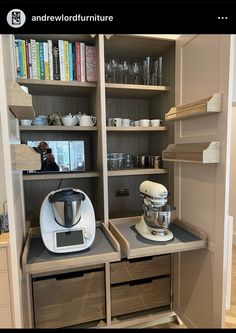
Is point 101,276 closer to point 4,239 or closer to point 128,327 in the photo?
point 128,327

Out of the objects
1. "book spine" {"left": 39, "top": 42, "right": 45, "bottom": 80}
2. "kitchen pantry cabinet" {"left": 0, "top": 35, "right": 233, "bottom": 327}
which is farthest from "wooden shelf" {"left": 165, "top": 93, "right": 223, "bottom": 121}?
"book spine" {"left": 39, "top": 42, "right": 45, "bottom": 80}

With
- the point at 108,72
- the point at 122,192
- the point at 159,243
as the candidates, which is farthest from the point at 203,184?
the point at 108,72

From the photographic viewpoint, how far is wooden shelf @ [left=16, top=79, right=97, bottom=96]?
145 centimetres

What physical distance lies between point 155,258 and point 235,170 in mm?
1920

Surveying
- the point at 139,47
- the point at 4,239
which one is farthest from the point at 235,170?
the point at 4,239

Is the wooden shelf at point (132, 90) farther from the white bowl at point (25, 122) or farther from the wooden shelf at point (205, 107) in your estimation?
A: the white bowl at point (25, 122)

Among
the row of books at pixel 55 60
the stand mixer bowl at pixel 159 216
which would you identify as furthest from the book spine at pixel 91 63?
the stand mixer bowl at pixel 159 216

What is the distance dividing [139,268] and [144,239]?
401 millimetres

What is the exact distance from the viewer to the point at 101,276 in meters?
1.55

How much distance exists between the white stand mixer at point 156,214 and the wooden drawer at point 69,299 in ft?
1.58

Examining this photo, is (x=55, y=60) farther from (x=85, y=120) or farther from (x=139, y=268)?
(x=139, y=268)

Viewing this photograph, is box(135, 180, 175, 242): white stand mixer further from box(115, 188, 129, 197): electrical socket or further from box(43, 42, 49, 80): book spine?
box(43, 42, 49, 80): book spine
